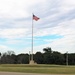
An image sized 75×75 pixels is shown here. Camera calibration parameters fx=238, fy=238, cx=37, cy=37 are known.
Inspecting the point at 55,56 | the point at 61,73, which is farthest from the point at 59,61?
the point at 61,73

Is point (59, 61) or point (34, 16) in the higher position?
point (34, 16)

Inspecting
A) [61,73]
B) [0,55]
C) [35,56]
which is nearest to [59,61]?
[35,56]

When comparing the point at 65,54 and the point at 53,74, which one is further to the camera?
the point at 65,54

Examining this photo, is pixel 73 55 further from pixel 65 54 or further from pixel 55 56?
→ pixel 55 56

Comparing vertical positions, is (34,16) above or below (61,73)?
above

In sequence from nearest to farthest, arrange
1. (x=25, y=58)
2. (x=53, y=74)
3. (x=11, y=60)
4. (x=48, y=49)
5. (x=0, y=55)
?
(x=53, y=74), (x=25, y=58), (x=11, y=60), (x=0, y=55), (x=48, y=49)

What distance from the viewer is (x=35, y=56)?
105 m

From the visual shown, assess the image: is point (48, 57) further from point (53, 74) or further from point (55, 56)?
point (53, 74)

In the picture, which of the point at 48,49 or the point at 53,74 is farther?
the point at 48,49

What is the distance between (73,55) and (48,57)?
16.4 meters

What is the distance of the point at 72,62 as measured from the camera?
105 m

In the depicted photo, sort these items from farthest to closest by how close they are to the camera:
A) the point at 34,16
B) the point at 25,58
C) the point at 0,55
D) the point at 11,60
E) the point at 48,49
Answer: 1. the point at 48,49
2. the point at 0,55
3. the point at 11,60
4. the point at 25,58
5. the point at 34,16

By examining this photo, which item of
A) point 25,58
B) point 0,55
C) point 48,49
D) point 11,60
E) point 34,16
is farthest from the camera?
point 48,49

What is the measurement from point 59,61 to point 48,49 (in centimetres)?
2523
